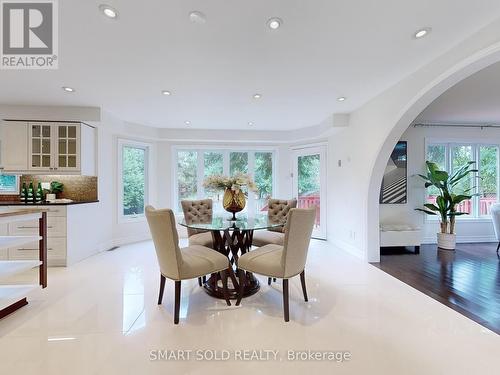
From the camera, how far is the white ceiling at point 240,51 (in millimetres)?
1723

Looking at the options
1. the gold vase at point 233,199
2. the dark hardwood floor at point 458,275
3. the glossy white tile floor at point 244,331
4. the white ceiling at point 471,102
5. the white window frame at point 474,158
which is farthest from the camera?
the white window frame at point 474,158

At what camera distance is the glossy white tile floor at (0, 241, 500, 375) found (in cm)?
162

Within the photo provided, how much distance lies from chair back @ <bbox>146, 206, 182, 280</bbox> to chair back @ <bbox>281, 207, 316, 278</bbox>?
96 centimetres

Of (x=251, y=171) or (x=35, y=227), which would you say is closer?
(x=35, y=227)

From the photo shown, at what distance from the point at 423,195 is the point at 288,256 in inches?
158

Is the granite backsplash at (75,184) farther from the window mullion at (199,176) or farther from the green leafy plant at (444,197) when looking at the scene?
the green leafy plant at (444,197)

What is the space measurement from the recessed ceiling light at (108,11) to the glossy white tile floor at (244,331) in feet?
8.07

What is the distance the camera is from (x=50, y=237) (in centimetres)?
349

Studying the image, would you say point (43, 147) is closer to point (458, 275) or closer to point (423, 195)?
point (458, 275)

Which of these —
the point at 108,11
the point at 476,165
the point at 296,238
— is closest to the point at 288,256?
the point at 296,238

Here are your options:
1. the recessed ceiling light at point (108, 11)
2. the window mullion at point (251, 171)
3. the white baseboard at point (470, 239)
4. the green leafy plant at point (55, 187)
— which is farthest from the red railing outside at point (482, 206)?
the green leafy plant at point (55, 187)

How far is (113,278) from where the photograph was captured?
10.1 feet

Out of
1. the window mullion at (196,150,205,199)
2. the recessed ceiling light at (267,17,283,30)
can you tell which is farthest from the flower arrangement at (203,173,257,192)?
the window mullion at (196,150,205,199)

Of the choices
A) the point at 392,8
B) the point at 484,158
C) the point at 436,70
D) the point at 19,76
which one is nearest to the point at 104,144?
the point at 19,76
